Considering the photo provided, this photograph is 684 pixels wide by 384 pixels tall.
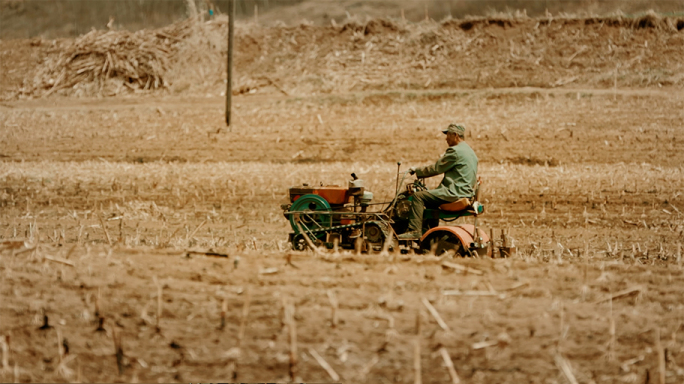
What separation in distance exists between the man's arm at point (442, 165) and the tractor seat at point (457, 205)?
41 cm

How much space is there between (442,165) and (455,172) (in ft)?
0.59

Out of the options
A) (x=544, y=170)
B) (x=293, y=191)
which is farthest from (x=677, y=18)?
(x=293, y=191)

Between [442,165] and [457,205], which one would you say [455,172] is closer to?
[442,165]

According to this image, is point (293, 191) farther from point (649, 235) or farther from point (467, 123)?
point (467, 123)

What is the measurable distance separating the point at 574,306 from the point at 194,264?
3.59 metres

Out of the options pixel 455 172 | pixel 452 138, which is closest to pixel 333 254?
pixel 455 172

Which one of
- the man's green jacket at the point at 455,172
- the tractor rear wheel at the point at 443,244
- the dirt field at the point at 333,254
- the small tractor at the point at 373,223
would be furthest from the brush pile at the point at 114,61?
the tractor rear wheel at the point at 443,244

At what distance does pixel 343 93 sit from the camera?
1019 inches

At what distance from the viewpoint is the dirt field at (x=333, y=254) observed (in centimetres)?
549

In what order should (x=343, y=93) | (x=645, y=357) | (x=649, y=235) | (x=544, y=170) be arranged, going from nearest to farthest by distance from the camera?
(x=645, y=357) → (x=649, y=235) → (x=544, y=170) → (x=343, y=93)

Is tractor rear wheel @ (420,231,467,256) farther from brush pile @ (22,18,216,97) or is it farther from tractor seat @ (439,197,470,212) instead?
brush pile @ (22,18,216,97)

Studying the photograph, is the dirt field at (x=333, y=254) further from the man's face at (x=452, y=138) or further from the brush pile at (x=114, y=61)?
the brush pile at (x=114, y=61)

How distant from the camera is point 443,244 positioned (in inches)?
343

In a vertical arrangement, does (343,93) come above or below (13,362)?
above
